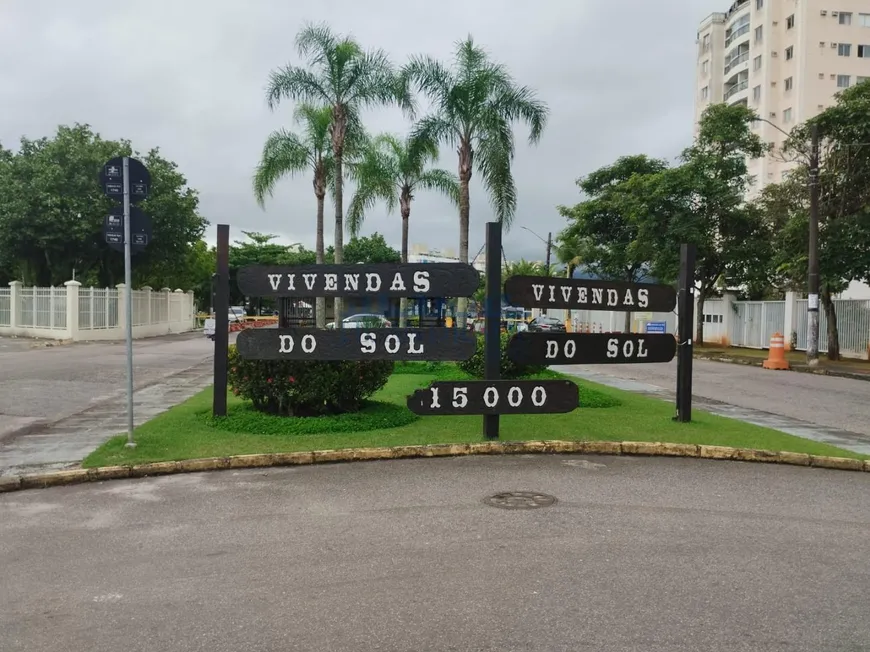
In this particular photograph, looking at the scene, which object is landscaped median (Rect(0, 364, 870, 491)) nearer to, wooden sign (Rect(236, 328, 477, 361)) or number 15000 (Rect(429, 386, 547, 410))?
number 15000 (Rect(429, 386, 547, 410))

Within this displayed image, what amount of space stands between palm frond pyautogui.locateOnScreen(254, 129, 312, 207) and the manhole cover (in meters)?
15.9

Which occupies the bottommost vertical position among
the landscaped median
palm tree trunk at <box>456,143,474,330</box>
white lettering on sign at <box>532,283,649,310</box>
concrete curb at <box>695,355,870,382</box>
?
concrete curb at <box>695,355,870,382</box>

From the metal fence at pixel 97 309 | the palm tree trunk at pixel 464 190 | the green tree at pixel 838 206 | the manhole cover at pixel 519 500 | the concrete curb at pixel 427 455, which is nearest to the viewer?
the manhole cover at pixel 519 500

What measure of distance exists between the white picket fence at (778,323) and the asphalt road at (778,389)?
5432mm

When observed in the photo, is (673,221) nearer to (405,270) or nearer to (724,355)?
(724,355)

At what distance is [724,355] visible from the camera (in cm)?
2839

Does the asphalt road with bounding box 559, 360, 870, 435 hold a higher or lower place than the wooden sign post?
lower

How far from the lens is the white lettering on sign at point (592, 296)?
28.3 feet

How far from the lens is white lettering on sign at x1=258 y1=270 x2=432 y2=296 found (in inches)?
336

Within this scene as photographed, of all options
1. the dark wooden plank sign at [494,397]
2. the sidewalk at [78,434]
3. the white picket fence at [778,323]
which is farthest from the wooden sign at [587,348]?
the white picket fence at [778,323]

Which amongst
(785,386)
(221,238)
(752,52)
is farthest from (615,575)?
(752,52)

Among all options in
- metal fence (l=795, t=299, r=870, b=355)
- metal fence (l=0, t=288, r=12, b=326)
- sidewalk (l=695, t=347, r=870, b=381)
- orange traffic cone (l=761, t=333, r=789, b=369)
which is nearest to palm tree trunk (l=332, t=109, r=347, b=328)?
orange traffic cone (l=761, t=333, r=789, b=369)

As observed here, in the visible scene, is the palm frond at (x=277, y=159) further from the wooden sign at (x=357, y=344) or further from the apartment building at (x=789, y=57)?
the apartment building at (x=789, y=57)

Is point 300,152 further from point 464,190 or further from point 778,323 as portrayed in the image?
point 778,323
